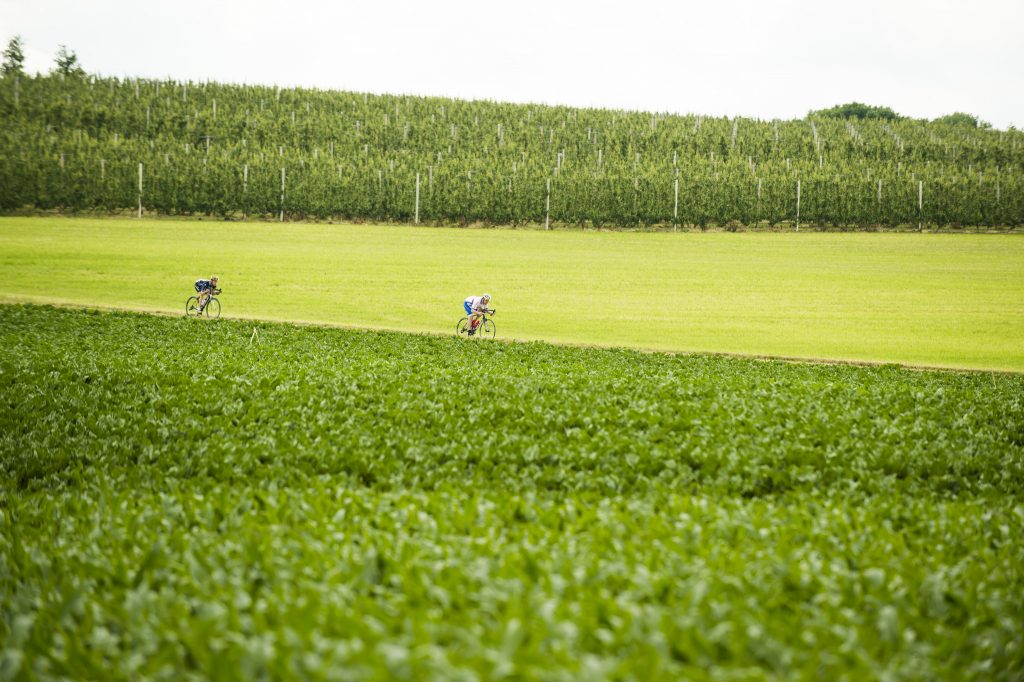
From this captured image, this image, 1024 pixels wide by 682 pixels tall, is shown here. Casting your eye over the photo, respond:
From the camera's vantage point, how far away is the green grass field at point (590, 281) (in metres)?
37.2

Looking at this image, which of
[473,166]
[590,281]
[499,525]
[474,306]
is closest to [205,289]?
[474,306]

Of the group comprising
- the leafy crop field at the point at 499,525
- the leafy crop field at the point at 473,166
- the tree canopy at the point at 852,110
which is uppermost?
the tree canopy at the point at 852,110

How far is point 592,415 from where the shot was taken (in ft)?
52.2

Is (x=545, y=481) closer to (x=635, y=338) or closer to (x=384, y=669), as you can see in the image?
(x=384, y=669)

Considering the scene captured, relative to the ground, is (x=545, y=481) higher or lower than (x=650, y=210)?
lower

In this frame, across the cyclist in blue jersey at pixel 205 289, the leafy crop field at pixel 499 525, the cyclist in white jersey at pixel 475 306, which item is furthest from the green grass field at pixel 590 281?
the leafy crop field at pixel 499 525

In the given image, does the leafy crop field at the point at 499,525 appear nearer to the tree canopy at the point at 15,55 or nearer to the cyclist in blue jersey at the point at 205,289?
the cyclist in blue jersey at the point at 205,289

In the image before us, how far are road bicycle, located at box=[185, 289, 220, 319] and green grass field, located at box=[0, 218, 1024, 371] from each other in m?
1.03

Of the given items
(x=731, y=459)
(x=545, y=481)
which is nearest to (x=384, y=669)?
(x=545, y=481)

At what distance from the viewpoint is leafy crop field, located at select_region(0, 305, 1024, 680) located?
5383 millimetres

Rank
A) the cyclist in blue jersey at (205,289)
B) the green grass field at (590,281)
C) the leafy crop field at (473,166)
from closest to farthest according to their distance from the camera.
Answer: the cyclist in blue jersey at (205,289) < the green grass field at (590,281) < the leafy crop field at (473,166)

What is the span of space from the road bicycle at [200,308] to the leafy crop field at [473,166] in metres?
39.4

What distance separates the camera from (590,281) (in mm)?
50938

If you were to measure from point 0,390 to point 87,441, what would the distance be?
176 inches
